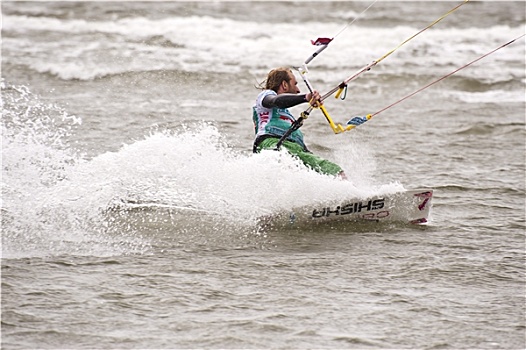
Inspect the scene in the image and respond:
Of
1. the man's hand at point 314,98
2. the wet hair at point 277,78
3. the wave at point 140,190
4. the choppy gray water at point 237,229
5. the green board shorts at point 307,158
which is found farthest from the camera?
the wet hair at point 277,78

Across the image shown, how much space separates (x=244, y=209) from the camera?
735cm

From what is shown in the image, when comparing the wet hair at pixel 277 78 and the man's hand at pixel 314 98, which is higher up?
the wet hair at pixel 277 78

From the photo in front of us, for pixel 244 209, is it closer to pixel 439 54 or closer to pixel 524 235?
pixel 524 235

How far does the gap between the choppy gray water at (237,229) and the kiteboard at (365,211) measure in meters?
0.09

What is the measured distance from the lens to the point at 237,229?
282 inches

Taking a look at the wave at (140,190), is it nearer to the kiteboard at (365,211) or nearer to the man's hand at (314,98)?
the kiteboard at (365,211)

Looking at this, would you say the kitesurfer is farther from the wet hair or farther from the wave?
the wave

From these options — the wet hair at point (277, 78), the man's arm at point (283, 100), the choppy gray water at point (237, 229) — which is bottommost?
the choppy gray water at point (237, 229)

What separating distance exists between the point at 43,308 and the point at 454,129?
7.95 meters

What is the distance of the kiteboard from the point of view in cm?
736

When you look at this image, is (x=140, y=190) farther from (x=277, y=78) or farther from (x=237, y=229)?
(x=277, y=78)

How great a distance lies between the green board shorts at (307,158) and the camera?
7660mm

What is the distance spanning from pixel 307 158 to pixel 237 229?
1.08m

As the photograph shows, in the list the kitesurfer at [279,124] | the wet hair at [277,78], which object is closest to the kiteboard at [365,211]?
the kitesurfer at [279,124]
